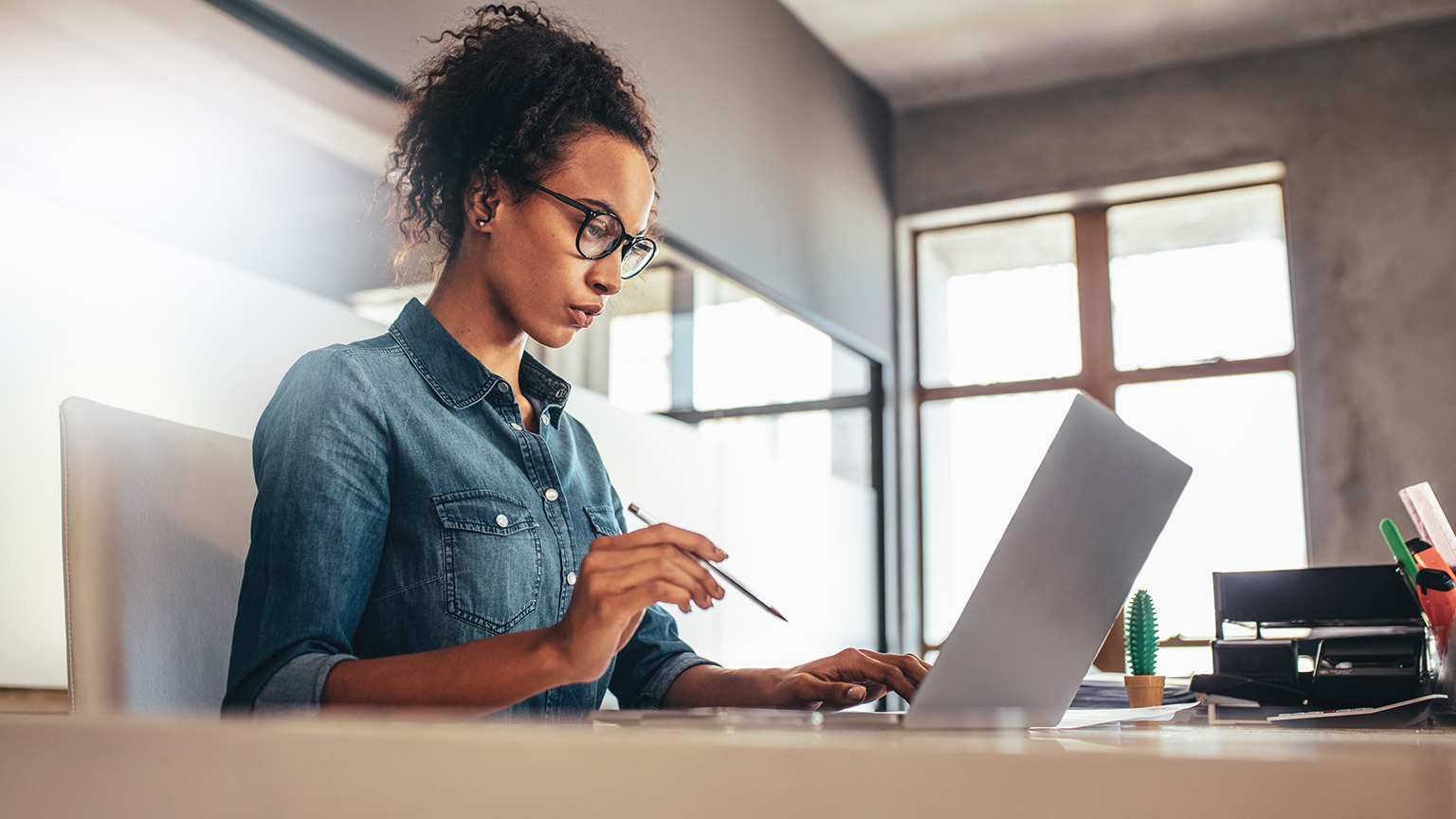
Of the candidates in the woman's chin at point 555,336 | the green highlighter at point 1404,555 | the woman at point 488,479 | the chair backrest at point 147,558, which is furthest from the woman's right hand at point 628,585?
the green highlighter at point 1404,555

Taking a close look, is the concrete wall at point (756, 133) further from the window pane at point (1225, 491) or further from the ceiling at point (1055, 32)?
the window pane at point (1225, 491)

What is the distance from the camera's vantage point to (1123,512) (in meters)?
0.82


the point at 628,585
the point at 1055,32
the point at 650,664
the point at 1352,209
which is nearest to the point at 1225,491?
the point at 1352,209

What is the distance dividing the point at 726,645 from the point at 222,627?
204 cm

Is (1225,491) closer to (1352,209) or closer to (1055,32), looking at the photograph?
(1352,209)

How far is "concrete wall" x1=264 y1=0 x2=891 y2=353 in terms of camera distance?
2717 millimetres

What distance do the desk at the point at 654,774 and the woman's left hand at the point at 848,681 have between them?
1.98ft

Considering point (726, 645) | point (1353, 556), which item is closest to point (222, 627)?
point (726, 645)

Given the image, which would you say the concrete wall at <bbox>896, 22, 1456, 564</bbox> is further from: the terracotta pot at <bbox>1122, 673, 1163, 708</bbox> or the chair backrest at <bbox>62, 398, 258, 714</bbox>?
the chair backrest at <bbox>62, 398, 258, 714</bbox>

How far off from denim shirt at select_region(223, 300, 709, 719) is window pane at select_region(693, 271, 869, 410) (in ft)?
5.89

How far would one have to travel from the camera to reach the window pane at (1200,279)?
4094mm

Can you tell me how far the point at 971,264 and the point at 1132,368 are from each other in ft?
2.60

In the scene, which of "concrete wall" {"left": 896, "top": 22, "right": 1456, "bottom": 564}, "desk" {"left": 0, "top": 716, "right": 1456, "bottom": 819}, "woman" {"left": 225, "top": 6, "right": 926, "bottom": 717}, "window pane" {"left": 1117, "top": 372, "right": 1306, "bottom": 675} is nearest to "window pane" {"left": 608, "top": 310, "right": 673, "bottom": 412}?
"woman" {"left": 225, "top": 6, "right": 926, "bottom": 717}

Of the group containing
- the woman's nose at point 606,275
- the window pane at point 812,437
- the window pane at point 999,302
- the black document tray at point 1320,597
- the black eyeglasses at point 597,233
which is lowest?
the black document tray at point 1320,597
